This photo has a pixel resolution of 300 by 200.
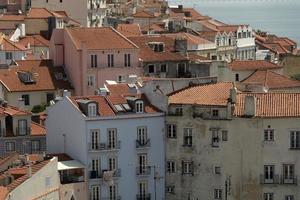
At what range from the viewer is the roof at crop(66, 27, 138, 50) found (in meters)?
55.2

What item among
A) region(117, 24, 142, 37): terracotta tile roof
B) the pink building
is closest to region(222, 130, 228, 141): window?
the pink building

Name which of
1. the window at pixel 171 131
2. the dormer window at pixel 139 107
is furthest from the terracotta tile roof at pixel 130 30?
the window at pixel 171 131

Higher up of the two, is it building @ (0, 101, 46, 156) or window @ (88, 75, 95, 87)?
window @ (88, 75, 95, 87)

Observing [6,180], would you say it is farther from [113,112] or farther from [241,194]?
[241,194]

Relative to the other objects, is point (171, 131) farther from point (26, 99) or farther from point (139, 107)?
point (26, 99)

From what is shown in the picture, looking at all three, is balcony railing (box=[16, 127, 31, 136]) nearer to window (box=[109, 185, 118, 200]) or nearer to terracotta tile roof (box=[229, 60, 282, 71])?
window (box=[109, 185, 118, 200])

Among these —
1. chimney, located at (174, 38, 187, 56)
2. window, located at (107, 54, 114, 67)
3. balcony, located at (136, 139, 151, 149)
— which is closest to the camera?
balcony, located at (136, 139, 151, 149)

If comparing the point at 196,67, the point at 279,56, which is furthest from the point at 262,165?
the point at 279,56

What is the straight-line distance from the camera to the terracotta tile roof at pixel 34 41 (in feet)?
241

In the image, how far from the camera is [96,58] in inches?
2175

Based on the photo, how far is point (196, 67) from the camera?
55.2 metres

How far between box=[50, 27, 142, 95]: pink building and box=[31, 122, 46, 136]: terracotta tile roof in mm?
5819

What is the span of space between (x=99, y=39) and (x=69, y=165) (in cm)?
1459

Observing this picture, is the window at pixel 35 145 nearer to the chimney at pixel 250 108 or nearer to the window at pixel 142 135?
the window at pixel 142 135
